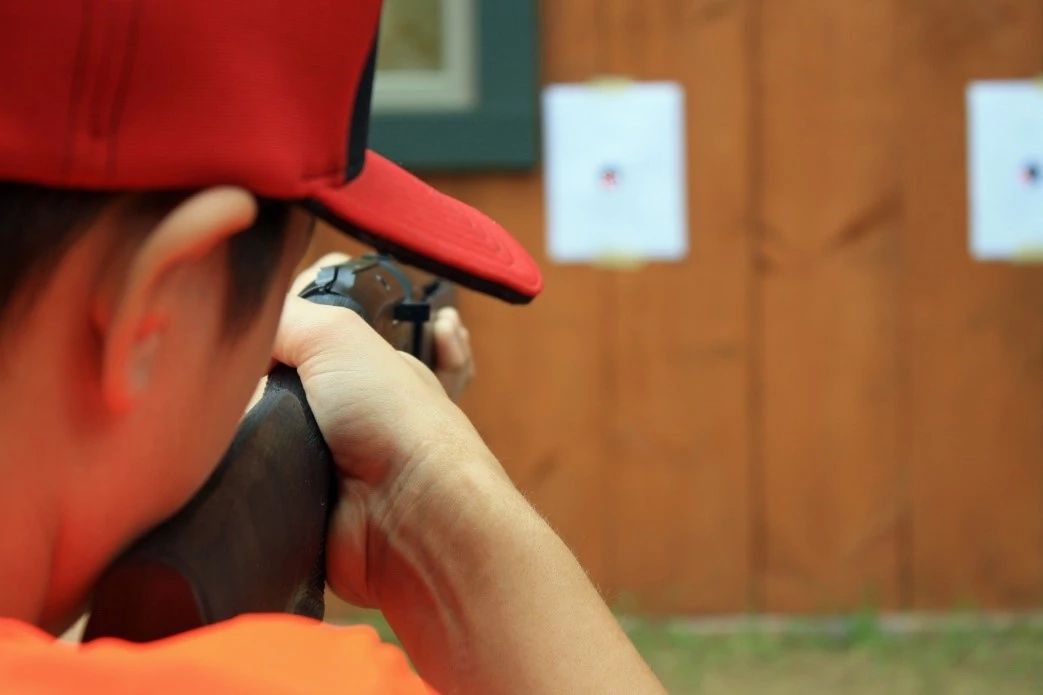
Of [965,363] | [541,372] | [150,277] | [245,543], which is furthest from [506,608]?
[965,363]

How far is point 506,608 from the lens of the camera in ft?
2.08

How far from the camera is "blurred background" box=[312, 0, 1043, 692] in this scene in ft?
6.12

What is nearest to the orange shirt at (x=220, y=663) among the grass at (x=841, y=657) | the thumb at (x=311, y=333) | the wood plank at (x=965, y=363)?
the thumb at (x=311, y=333)

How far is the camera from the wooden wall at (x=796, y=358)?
1865mm

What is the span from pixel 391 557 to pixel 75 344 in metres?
0.31

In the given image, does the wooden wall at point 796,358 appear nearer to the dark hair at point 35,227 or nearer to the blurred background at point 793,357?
the blurred background at point 793,357

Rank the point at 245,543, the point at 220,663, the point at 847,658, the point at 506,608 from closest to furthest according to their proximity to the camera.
Result: the point at 220,663 → the point at 245,543 → the point at 506,608 → the point at 847,658

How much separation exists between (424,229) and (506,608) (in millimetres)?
209

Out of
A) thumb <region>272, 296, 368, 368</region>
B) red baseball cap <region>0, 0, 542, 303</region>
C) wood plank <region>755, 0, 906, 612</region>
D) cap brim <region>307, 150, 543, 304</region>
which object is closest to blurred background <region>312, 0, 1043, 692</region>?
wood plank <region>755, 0, 906, 612</region>

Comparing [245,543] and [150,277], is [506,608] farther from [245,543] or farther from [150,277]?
[150,277]

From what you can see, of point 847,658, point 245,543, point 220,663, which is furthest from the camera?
point 847,658

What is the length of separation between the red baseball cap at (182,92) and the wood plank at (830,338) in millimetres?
1466

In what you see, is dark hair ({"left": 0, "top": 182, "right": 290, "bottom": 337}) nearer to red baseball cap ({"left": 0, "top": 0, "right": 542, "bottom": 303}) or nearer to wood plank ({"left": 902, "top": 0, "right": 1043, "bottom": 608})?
red baseball cap ({"left": 0, "top": 0, "right": 542, "bottom": 303})

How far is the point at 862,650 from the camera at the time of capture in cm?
185
